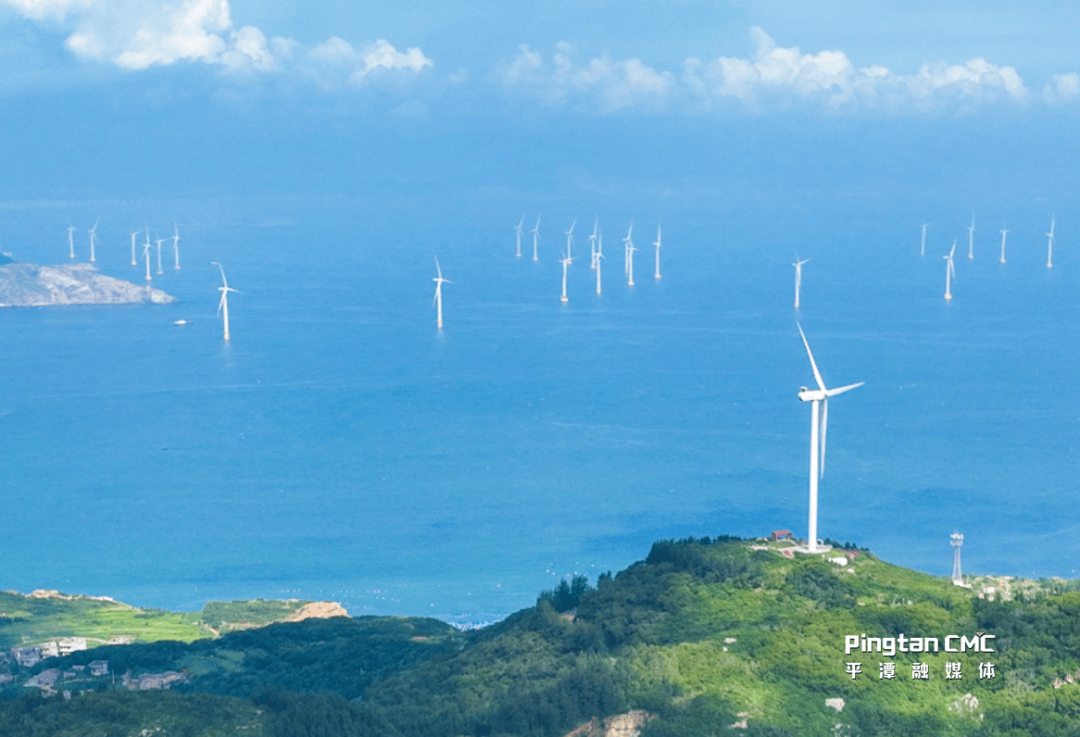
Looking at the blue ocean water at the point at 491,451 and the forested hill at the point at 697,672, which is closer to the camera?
the forested hill at the point at 697,672

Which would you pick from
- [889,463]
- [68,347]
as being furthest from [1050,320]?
[68,347]

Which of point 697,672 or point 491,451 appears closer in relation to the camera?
point 697,672

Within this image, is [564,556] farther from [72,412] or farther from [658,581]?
[72,412]

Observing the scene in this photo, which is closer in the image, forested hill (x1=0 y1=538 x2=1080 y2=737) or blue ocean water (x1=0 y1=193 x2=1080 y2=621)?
forested hill (x1=0 y1=538 x2=1080 y2=737)

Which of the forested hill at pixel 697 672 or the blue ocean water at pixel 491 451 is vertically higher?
the forested hill at pixel 697 672
